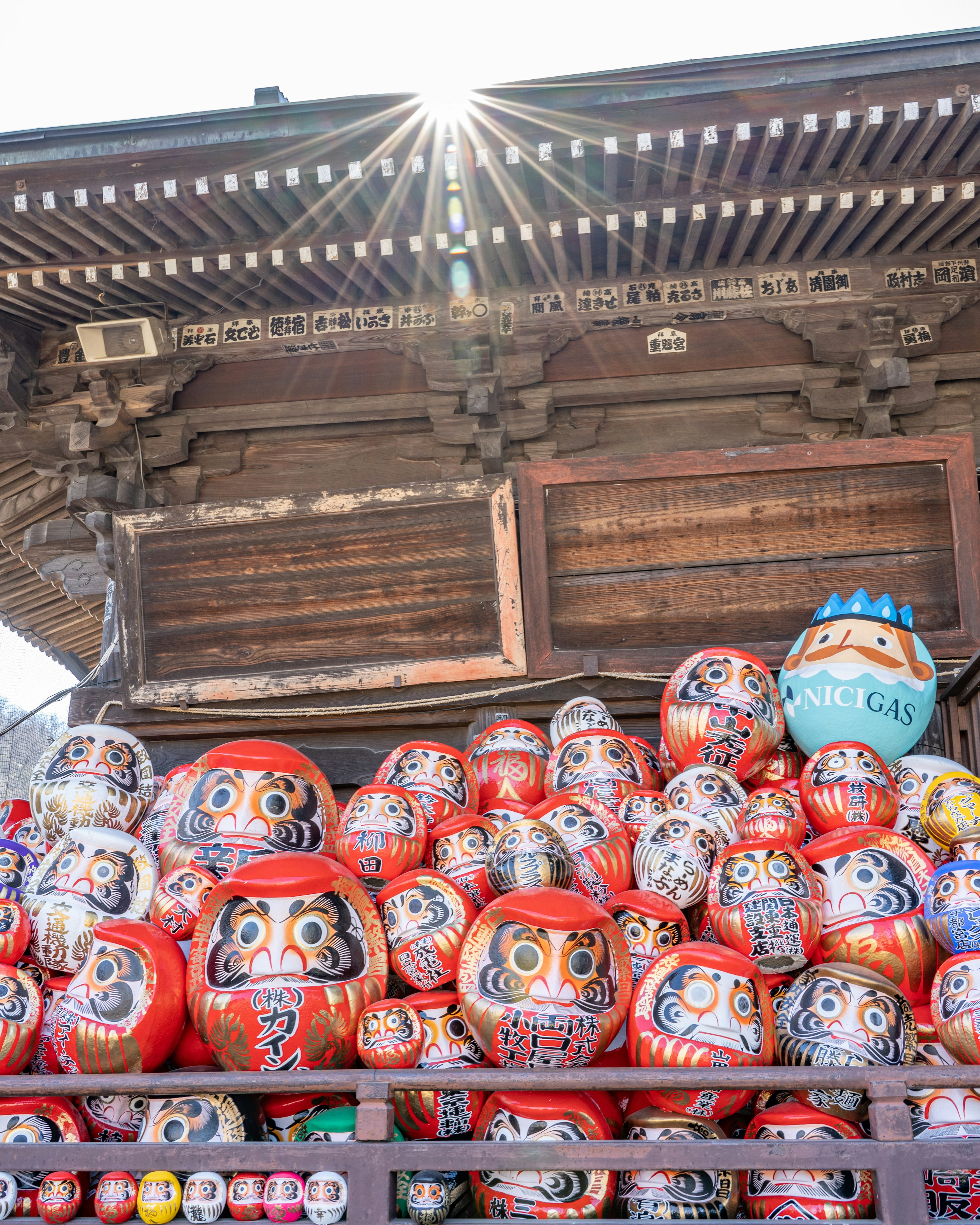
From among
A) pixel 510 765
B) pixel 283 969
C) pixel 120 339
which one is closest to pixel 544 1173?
pixel 283 969

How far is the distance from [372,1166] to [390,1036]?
1.12 feet

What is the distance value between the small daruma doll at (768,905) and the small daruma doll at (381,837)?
1019 mm

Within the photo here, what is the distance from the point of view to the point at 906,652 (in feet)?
13.4

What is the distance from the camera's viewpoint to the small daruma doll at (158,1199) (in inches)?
95.2

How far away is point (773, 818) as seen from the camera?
3283 millimetres

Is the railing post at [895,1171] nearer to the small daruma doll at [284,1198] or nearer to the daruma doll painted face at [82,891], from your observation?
the small daruma doll at [284,1198]

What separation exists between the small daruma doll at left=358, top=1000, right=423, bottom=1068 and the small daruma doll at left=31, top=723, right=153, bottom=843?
1.62m

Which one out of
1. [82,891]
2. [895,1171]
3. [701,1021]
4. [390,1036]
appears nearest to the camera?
[895,1171]

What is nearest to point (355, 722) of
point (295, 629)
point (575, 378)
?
point (295, 629)

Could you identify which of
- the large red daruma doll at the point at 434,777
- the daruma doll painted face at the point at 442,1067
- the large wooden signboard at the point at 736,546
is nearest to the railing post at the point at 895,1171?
the daruma doll painted face at the point at 442,1067

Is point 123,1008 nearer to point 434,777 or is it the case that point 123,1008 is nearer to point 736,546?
point 434,777

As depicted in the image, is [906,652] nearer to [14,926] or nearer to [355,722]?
[355,722]

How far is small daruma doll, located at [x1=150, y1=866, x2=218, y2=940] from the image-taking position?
9.89 ft

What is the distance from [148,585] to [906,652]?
3.99 meters
